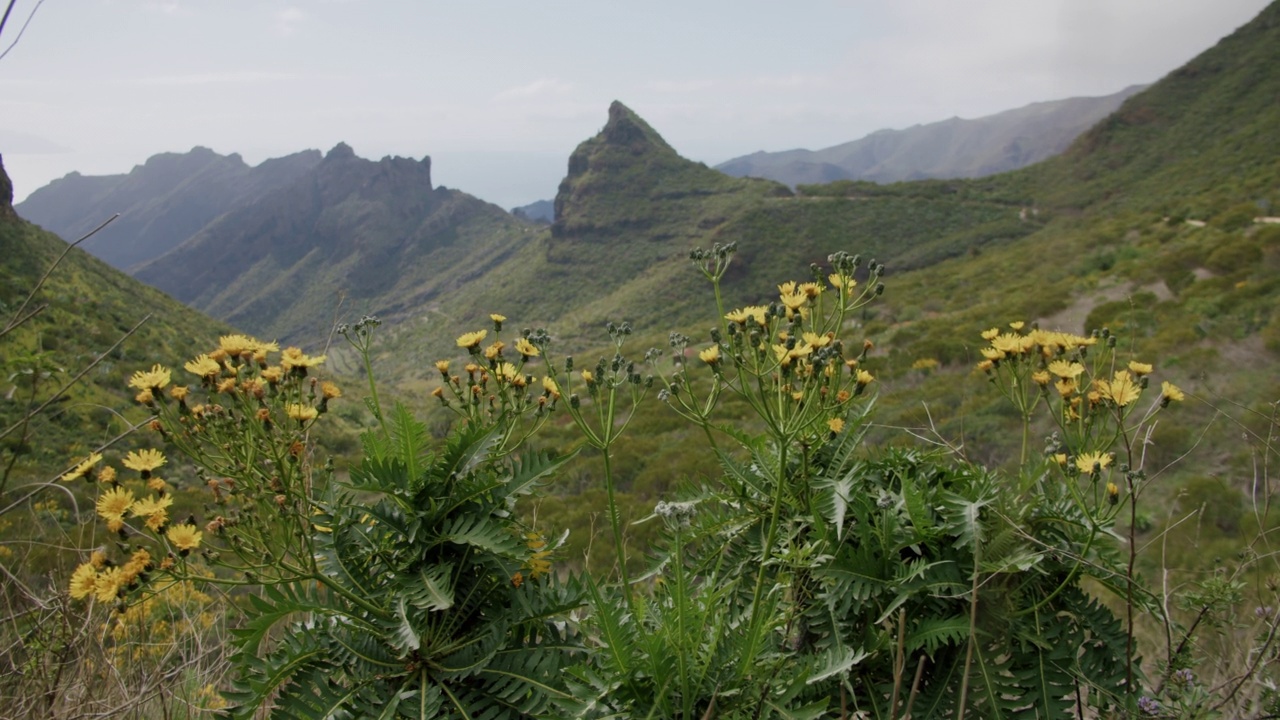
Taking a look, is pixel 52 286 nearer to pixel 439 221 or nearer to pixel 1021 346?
pixel 1021 346

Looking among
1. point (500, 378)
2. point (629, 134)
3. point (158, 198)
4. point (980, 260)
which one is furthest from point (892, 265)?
point (158, 198)

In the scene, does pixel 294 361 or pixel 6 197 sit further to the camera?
pixel 6 197

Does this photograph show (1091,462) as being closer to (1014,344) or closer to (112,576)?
(1014,344)

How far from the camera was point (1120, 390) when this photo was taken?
176cm

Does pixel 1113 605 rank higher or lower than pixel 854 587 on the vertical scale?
lower

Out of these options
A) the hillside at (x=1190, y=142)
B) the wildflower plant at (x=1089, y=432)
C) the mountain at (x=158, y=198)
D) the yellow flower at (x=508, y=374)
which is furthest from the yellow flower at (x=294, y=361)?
the mountain at (x=158, y=198)

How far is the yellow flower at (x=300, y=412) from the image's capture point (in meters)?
1.76

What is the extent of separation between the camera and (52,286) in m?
19.3

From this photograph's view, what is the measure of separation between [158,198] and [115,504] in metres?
231

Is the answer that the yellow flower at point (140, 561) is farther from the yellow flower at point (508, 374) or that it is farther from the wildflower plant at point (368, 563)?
the yellow flower at point (508, 374)

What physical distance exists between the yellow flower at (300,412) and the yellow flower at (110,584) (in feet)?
1.64

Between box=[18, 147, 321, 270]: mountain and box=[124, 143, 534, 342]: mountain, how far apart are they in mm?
40785

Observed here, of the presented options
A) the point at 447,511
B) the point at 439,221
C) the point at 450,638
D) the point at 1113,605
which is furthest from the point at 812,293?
the point at 439,221

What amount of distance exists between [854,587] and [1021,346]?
100 centimetres
